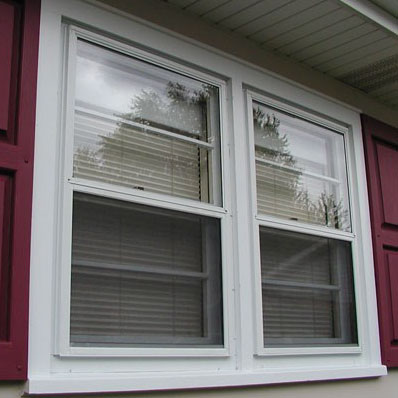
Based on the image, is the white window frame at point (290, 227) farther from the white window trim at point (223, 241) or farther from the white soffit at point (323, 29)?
the white soffit at point (323, 29)

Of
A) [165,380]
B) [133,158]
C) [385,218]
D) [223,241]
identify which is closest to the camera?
[165,380]

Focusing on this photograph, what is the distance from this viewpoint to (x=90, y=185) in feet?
9.74

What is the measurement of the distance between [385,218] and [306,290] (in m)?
0.87

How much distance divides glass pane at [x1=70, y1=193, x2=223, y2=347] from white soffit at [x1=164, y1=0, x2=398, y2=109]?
110cm

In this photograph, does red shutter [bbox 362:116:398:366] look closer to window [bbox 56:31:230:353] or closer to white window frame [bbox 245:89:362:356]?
white window frame [bbox 245:89:362:356]

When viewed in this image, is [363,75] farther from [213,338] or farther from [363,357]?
[213,338]

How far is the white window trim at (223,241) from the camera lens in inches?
106

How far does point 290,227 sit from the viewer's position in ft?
12.7

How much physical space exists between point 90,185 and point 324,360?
1719mm

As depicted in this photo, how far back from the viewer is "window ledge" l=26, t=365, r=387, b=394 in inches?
102

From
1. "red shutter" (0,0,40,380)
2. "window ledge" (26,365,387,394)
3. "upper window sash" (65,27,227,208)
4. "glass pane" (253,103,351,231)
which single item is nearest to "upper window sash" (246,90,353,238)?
"glass pane" (253,103,351,231)

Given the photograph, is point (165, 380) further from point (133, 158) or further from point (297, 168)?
point (297, 168)

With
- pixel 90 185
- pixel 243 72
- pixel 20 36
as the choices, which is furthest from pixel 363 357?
pixel 20 36

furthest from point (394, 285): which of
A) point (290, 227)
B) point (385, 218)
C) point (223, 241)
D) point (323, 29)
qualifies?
point (323, 29)
